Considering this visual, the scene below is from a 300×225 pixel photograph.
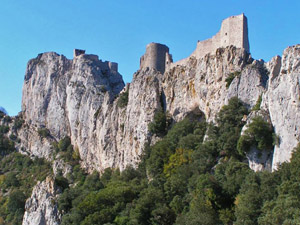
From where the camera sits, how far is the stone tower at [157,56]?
60.0 metres

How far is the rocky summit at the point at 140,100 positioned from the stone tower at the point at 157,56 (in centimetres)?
12

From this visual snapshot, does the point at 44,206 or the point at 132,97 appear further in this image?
the point at 132,97

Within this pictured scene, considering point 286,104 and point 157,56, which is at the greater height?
point 157,56

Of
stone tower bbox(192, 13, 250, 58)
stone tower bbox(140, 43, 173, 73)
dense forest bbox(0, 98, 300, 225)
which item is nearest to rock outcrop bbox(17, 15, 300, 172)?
stone tower bbox(140, 43, 173, 73)

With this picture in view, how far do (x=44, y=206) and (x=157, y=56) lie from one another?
22.2m

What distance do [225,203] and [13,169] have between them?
169 ft

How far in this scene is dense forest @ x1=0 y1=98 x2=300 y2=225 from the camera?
3206 cm

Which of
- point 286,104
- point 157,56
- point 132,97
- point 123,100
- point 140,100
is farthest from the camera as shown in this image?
point 123,100

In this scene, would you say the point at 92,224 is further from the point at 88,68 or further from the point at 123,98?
the point at 88,68

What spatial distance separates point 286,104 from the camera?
115ft

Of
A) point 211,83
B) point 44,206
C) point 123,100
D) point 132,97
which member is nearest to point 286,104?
point 211,83

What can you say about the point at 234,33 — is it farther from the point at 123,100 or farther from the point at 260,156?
the point at 123,100

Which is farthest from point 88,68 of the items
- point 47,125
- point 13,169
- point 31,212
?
point 31,212

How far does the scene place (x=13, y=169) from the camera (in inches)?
3159
